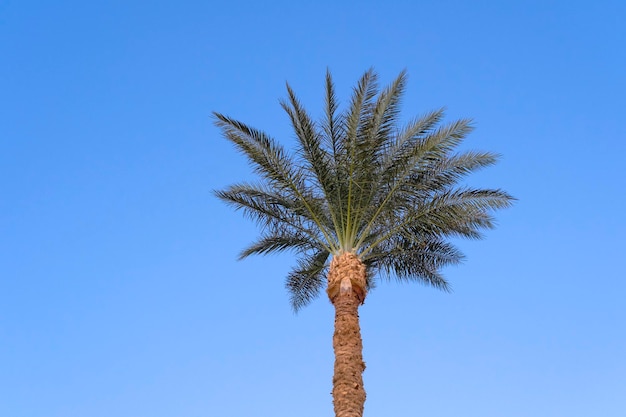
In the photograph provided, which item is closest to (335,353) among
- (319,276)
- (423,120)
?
(319,276)

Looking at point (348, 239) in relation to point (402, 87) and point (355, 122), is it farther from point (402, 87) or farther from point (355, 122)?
point (402, 87)

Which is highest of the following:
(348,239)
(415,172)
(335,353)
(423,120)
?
(423,120)

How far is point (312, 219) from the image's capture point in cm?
1866

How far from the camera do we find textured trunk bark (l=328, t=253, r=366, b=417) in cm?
1568

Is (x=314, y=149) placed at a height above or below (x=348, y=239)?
above

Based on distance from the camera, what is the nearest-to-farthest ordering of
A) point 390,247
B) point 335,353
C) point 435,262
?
1. point 335,353
2. point 390,247
3. point 435,262

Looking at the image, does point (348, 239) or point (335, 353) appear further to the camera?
point (348, 239)

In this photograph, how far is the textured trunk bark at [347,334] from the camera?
1568cm

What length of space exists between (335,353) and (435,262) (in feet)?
17.2

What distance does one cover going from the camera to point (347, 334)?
16.6 meters

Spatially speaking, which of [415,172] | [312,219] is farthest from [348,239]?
[415,172]

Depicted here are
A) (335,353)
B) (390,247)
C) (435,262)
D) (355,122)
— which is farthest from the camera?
(435,262)

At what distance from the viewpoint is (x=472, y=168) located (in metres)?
18.4

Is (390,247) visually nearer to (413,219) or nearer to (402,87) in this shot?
(413,219)
